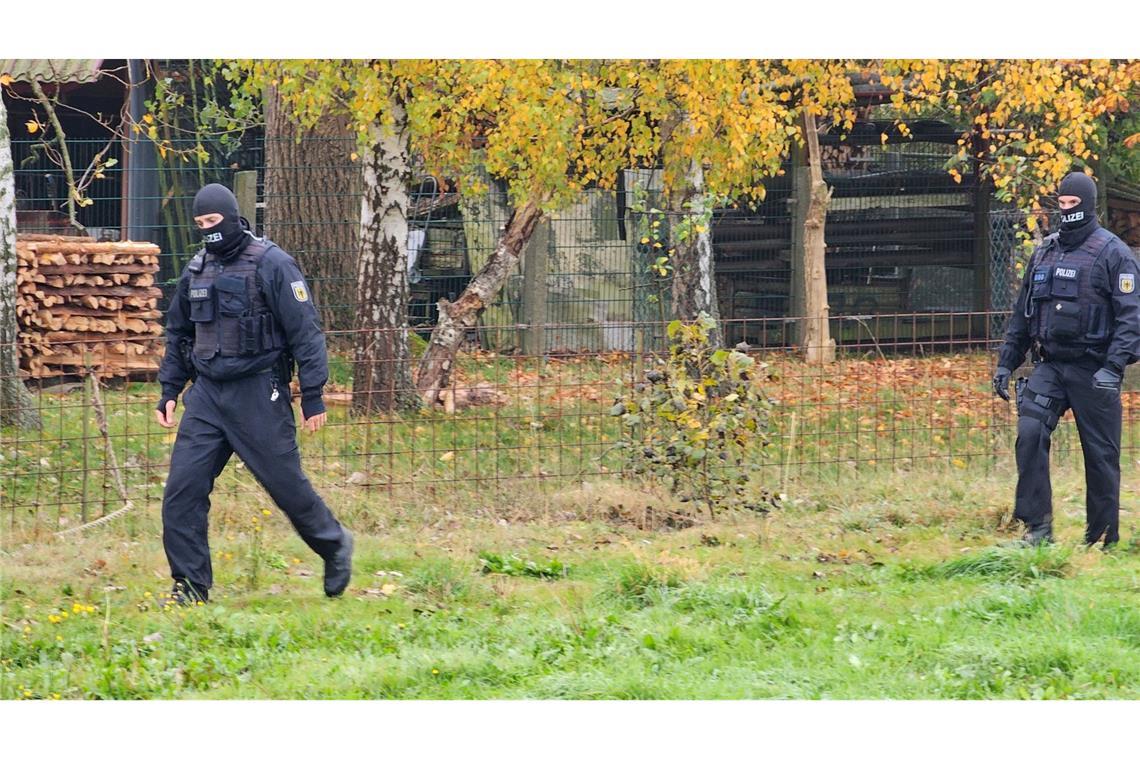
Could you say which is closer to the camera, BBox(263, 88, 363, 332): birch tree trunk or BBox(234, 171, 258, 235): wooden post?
BBox(263, 88, 363, 332): birch tree trunk

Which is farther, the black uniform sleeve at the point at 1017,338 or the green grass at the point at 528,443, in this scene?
the green grass at the point at 528,443

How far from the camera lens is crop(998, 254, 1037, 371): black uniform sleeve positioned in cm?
757

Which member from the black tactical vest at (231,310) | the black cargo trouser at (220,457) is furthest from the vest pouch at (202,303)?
the black cargo trouser at (220,457)

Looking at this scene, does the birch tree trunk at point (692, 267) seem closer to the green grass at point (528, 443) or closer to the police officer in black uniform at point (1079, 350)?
the green grass at point (528, 443)

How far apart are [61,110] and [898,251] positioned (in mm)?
10998

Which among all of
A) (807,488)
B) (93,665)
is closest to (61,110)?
(807,488)

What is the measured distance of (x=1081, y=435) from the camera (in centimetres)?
750

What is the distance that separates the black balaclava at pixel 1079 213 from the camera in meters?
7.30

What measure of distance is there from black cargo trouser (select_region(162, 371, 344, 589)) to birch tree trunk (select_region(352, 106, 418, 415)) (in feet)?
13.6

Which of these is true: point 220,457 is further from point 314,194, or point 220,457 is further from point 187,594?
point 314,194

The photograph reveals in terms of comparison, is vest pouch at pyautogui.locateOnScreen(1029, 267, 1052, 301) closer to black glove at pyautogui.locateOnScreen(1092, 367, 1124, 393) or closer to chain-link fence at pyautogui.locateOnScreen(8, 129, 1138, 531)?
black glove at pyautogui.locateOnScreen(1092, 367, 1124, 393)

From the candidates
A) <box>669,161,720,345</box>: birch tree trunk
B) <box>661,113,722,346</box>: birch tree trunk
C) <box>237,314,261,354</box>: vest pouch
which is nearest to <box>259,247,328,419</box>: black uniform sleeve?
<box>237,314,261,354</box>: vest pouch

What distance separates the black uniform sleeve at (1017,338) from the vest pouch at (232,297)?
4060mm

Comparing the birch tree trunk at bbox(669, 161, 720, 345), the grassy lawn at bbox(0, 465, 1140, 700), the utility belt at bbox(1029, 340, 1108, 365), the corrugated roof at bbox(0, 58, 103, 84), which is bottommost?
the grassy lawn at bbox(0, 465, 1140, 700)
